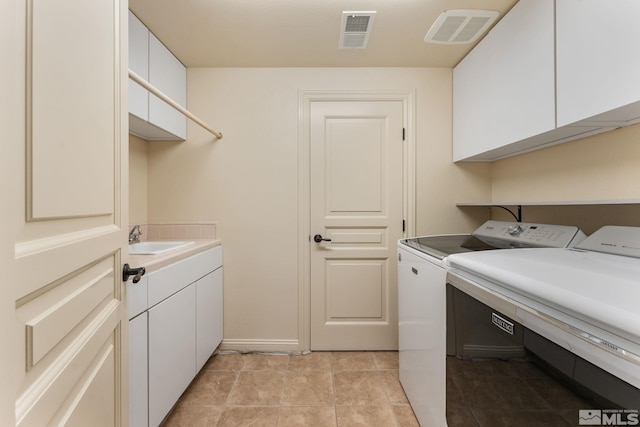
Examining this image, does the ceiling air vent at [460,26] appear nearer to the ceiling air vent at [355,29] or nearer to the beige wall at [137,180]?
the ceiling air vent at [355,29]

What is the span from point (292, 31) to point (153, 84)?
0.94 m

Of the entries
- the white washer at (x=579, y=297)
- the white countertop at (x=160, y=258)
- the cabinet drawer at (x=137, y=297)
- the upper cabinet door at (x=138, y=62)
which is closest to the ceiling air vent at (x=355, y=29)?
the upper cabinet door at (x=138, y=62)

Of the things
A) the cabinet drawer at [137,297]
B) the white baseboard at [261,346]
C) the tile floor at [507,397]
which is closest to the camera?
the tile floor at [507,397]

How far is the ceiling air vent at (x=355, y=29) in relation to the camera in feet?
5.27

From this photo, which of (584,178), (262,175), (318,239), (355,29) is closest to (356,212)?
(318,239)

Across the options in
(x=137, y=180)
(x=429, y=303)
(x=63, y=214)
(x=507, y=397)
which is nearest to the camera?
(x=63, y=214)

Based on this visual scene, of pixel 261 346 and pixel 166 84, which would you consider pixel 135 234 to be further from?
pixel 261 346

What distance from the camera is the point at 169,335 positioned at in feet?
4.71

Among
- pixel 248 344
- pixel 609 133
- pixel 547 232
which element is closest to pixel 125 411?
pixel 248 344

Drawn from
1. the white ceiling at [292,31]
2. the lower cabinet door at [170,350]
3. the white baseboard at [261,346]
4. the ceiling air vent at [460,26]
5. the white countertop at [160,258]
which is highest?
the white ceiling at [292,31]

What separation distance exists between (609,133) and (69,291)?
216 cm

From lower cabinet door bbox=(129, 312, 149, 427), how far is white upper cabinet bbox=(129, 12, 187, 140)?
114 cm

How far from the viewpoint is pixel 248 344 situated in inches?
87.1

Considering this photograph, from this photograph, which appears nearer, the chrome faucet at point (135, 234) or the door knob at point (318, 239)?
the chrome faucet at point (135, 234)
